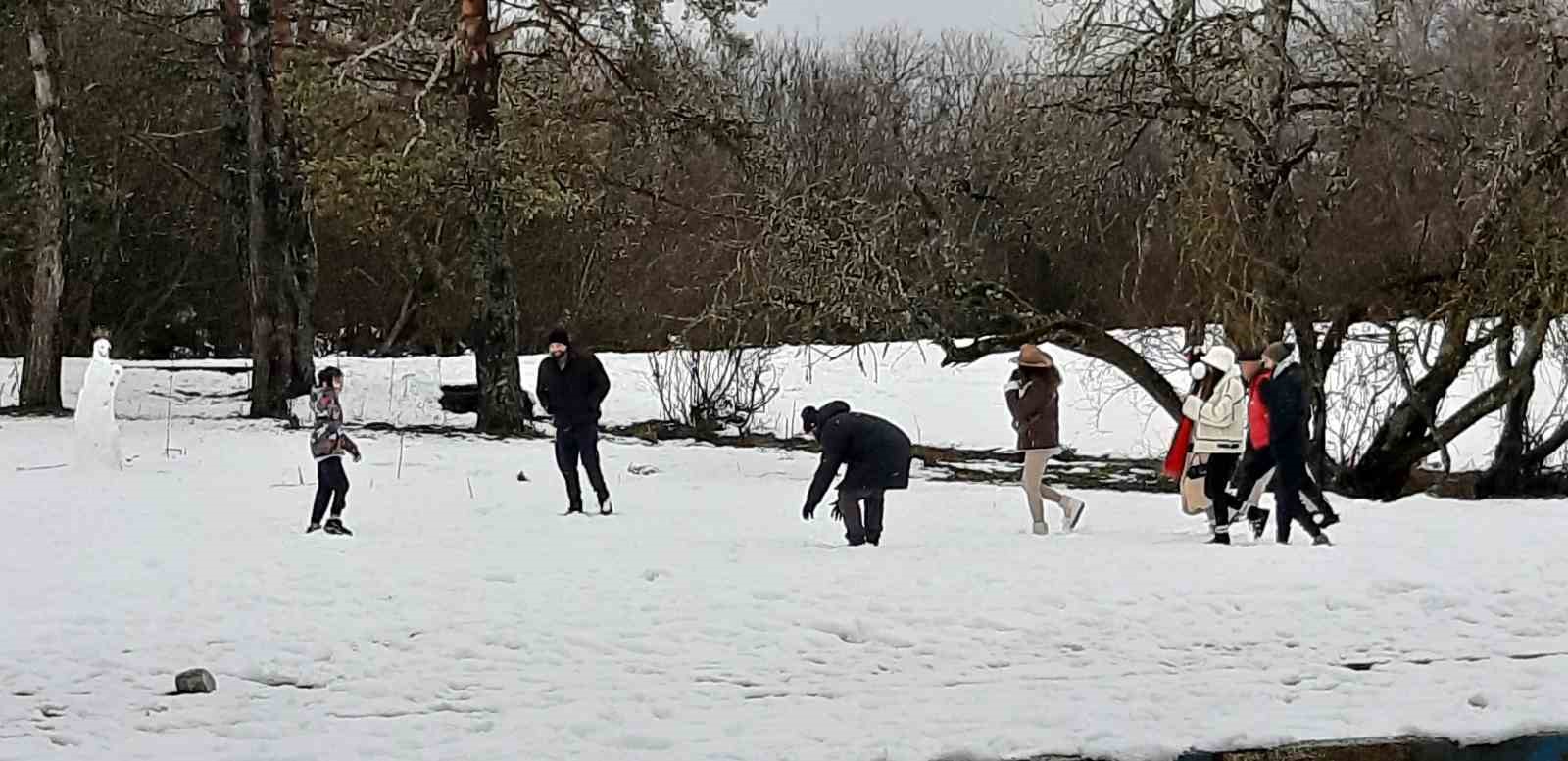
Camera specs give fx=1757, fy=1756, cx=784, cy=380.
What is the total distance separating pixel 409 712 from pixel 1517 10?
608 inches

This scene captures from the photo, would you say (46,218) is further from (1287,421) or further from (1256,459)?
(1287,421)

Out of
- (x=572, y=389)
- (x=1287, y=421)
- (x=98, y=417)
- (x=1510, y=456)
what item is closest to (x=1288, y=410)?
(x=1287, y=421)

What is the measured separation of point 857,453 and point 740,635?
9.79 feet

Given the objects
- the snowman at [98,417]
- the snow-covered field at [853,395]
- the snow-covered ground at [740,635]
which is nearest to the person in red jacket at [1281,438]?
the snow-covered ground at [740,635]

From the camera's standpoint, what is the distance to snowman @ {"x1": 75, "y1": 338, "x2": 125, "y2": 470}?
19891 millimetres

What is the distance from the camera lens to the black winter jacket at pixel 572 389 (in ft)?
49.9

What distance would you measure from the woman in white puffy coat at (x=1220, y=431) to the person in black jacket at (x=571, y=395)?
16.6 feet

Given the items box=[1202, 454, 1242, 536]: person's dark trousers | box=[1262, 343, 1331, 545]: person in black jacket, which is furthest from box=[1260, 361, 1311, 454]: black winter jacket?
box=[1202, 454, 1242, 536]: person's dark trousers

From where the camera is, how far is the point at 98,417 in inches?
789

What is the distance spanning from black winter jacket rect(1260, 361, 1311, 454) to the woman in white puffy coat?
1.44ft

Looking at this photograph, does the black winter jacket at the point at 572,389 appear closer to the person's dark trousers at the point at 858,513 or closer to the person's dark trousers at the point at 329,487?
the person's dark trousers at the point at 329,487

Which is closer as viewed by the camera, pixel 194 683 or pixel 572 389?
pixel 194 683

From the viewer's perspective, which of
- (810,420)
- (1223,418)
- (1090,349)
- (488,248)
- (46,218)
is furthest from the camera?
(46,218)

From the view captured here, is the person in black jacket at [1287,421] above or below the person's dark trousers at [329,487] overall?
above
